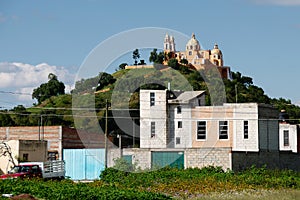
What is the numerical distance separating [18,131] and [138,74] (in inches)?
522

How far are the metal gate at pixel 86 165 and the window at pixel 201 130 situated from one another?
322 inches

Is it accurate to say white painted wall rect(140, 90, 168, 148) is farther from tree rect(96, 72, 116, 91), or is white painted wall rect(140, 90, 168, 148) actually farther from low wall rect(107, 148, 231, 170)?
low wall rect(107, 148, 231, 170)

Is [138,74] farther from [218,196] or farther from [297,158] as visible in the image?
[218,196]

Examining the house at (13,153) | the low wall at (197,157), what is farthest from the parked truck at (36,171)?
the house at (13,153)

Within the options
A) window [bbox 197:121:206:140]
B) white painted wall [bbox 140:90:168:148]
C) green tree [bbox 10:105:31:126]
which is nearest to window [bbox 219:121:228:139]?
window [bbox 197:121:206:140]

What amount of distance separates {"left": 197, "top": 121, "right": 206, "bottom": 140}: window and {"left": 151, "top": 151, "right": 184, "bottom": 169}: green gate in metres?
7.14

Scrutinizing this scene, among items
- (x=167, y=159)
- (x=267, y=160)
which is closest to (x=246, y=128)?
(x=267, y=160)

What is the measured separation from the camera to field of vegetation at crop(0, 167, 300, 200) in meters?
25.8

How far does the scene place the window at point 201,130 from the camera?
52844mm

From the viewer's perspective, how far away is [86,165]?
5012 centimetres

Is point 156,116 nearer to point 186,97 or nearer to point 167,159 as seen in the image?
point 186,97

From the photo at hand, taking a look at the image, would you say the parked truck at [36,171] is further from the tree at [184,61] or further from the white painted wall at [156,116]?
the tree at [184,61]

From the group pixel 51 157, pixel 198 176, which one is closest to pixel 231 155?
pixel 198 176

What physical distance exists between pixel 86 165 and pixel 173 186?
18.3 meters
